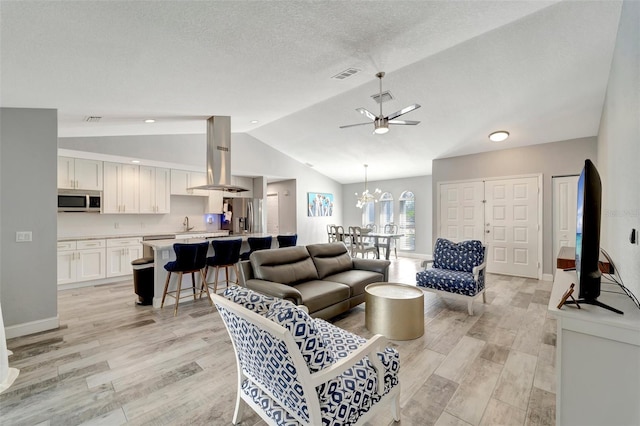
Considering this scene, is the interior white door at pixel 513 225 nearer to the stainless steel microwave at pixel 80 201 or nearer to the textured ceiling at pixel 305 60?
the textured ceiling at pixel 305 60

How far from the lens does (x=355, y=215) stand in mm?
9812

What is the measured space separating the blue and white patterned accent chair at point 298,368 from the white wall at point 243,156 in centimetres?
516

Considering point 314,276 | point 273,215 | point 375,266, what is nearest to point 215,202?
point 273,215

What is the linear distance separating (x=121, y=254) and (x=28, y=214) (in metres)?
2.51

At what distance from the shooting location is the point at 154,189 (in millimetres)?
5859

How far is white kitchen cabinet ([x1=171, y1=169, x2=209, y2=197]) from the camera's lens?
20.2 feet

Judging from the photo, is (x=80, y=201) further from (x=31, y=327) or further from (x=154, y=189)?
(x=31, y=327)

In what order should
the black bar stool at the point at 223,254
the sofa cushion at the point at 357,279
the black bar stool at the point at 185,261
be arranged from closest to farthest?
1. the sofa cushion at the point at 357,279
2. the black bar stool at the point at 185,261
3. the black bar stool at the point at 223,254

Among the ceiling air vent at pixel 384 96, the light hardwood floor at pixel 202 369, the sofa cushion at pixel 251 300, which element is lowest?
the light hardwood floor at pixel 202 369

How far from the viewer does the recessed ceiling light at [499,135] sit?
5.09 m

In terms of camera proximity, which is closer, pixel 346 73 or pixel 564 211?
pixel 346 73

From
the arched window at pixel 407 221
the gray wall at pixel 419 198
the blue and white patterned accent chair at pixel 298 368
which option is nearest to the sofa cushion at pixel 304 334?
the blue and white patterned accent chair at pixel 298 368

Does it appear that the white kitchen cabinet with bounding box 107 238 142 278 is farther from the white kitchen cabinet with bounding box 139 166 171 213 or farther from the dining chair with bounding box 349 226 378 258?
the dining chair with bounding box 349 226 378 258

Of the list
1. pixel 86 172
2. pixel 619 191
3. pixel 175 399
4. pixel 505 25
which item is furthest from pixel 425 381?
pixel 86 172
